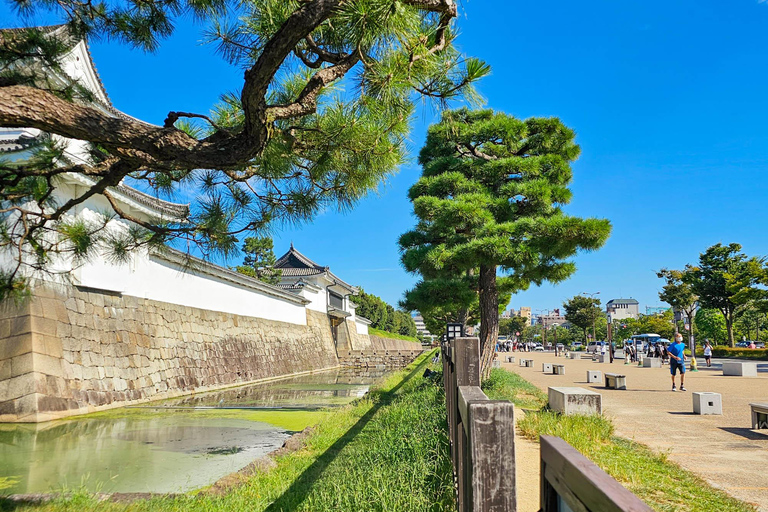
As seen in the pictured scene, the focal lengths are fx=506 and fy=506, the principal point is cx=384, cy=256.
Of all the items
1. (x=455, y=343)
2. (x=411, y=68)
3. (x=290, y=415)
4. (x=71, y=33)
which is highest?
(x=71, y=33)

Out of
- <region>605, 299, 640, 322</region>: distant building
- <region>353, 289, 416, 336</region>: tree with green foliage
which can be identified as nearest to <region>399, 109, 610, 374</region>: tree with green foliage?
<region>353, 289, 416, 336</region>: tree with green foliage

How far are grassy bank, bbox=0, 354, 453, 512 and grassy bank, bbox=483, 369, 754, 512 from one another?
135cm

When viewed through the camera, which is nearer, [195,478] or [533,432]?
[195,478]

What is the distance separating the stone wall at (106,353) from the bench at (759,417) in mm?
10214

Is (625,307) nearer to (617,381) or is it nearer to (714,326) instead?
(714,326)

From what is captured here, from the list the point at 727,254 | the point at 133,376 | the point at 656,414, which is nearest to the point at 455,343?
the point at 656,414

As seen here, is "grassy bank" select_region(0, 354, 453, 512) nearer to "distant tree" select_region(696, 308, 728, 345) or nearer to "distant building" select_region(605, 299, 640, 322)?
"distant tree" select_region(696, 308, 728, 345)

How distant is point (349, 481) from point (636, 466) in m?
2.54

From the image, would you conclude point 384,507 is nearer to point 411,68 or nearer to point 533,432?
point 411,68

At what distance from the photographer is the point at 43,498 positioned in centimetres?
374

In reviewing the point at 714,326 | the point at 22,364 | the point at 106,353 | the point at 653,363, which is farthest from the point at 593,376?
the point at 714,326

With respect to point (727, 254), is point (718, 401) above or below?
below

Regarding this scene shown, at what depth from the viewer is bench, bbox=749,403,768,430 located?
6473 mm

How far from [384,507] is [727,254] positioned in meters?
36.3
